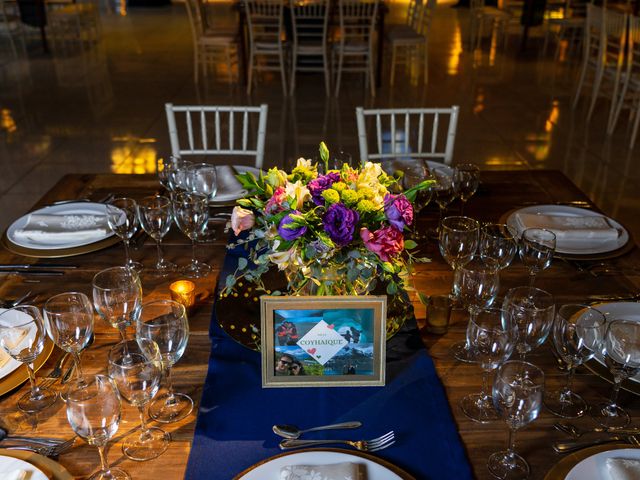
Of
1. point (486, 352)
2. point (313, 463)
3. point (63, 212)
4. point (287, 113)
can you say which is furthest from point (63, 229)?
point (287, 113)

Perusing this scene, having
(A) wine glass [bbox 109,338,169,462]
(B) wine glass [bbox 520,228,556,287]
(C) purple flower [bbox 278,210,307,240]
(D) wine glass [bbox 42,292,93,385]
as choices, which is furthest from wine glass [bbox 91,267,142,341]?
(B) wine glass [bbox 520,228,556,287]

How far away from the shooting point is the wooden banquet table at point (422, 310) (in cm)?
117

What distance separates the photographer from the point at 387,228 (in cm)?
125

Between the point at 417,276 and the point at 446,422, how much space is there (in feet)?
1.82

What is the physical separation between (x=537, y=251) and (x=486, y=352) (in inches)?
18.0

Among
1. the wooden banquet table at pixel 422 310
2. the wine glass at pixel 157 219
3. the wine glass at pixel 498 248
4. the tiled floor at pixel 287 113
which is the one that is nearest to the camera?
the wooden banquet table at pixel 422 310

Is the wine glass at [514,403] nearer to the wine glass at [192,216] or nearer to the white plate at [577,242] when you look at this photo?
the white plate at [577,242]

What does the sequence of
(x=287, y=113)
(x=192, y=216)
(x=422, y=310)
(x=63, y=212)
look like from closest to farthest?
(x=422, y=310), (x=192, y=216), (x=63, y=212), (x=287, y=113)

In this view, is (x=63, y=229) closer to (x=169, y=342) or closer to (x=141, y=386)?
(x=169, y=342)

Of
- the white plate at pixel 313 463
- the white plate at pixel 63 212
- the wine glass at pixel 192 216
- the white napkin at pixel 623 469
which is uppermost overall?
the wine glass at pixel 192 216

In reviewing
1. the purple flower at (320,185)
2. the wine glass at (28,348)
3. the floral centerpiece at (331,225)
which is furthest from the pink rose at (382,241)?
the wine glass at (28,348)

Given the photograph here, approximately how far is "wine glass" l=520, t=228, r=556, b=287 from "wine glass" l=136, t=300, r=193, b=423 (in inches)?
35.9

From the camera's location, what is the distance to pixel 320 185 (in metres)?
1.30

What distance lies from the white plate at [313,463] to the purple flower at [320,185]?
0.50 m
